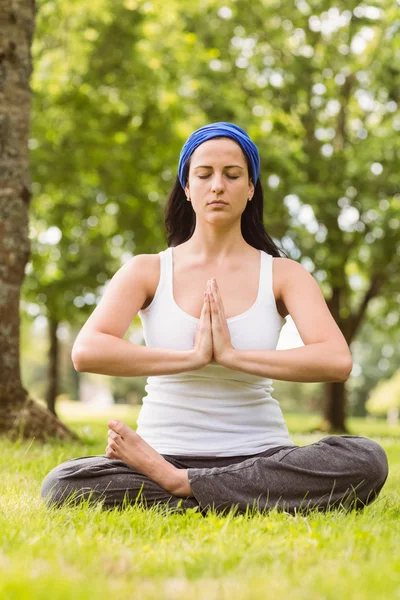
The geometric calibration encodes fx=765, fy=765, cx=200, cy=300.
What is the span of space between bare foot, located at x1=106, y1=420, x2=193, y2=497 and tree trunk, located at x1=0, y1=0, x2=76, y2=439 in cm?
306

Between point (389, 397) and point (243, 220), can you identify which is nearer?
point (243, 220)

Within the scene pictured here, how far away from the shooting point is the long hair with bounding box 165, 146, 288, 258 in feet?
13.7

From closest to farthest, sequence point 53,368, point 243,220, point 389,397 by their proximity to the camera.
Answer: point 243,220
point 53,368
point 389,397

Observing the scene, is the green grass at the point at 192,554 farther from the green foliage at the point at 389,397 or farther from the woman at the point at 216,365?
the green foliage at the point at 389,397

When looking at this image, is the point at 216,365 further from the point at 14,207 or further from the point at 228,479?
the point at 14,207

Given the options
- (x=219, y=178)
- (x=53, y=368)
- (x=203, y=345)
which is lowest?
(x=53, y=368)

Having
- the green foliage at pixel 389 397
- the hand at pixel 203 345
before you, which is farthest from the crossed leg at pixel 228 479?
the green foliage at pixel 389 397

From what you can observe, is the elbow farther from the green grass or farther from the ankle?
the ankle

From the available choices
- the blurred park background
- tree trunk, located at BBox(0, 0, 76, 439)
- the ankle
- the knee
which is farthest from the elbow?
the blurred park background

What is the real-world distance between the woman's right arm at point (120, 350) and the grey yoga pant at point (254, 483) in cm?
45

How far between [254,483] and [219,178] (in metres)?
1.46

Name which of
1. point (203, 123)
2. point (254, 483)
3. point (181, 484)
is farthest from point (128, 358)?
point (203, 123)

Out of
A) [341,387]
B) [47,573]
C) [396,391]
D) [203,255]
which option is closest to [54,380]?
[341,387]

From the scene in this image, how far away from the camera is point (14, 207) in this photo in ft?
21.7
